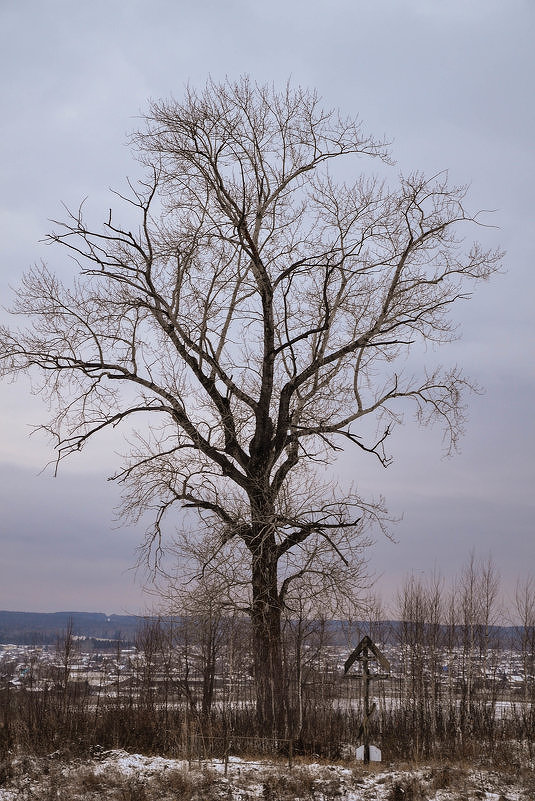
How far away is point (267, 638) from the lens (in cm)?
1580

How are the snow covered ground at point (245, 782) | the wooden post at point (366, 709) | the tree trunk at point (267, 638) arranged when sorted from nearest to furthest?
1. the snow covered ground at point (245, 782)
2. the wooden post at point (366, 709)
3. the tree trunk at point (267, 638)

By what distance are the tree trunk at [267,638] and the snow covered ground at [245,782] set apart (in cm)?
199

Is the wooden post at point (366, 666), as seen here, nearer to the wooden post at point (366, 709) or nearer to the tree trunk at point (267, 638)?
the wooden post at point (366, 709)

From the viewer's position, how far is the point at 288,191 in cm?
1803

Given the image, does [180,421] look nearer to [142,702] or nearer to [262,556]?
[262,556]

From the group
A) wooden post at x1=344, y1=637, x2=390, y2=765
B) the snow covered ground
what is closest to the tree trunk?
wooden post at x1=344, y1=637, x2=390, y2=765

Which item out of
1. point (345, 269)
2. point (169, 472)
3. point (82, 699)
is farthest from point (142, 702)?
point (345, 269)

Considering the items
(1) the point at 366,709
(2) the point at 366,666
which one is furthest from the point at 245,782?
(2) the point at 366,666

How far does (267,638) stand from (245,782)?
12.9 ft

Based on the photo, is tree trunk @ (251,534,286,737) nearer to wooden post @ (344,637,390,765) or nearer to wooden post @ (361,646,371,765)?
wooden post @ (344,637,390,765)

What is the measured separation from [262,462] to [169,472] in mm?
2020

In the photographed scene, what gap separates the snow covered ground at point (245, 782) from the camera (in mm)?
11414

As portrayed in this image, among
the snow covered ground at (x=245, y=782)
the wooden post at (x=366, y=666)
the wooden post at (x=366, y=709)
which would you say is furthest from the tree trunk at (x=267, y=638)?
the snow covered ground at (x=245, y=782)

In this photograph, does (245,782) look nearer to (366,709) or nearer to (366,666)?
(366,709)
